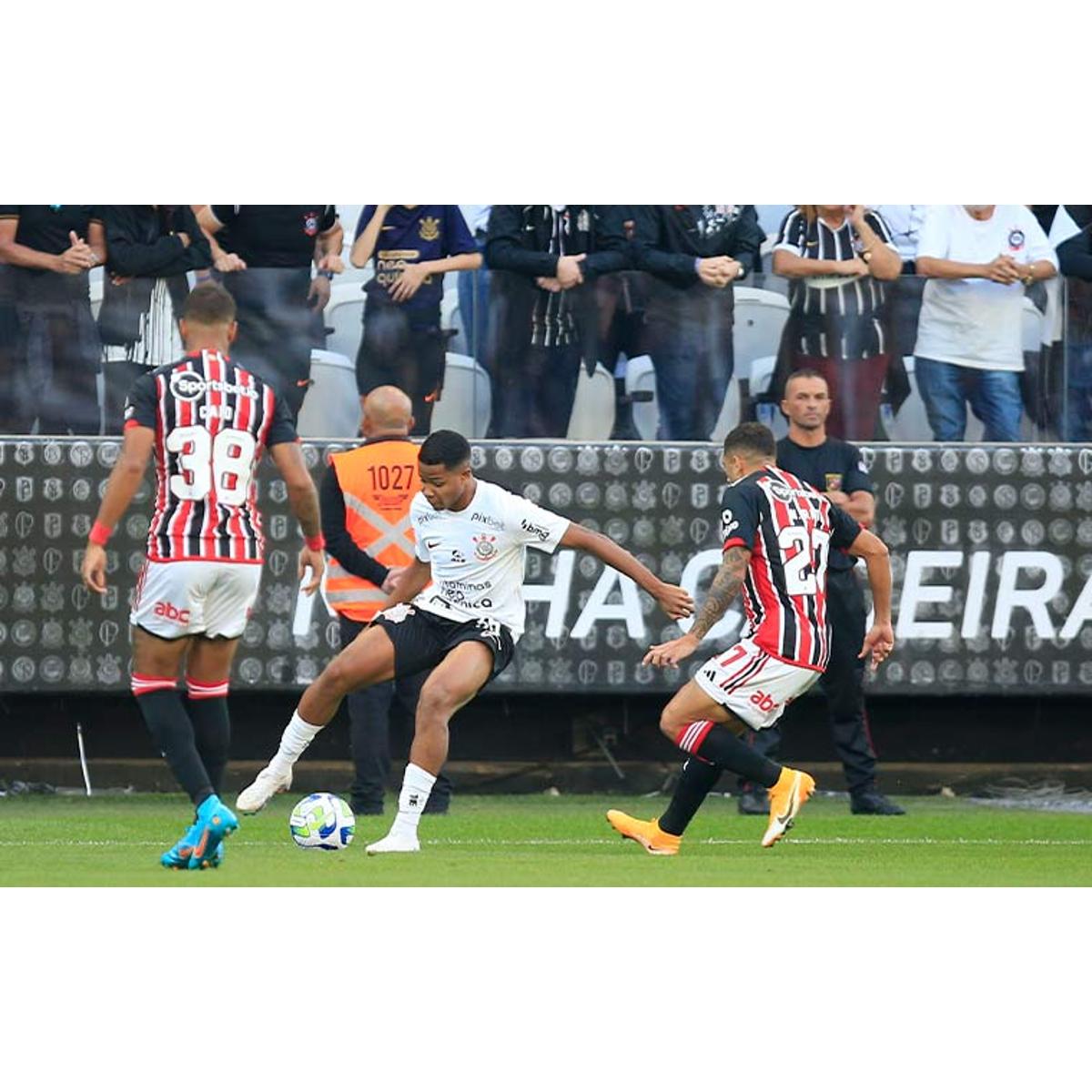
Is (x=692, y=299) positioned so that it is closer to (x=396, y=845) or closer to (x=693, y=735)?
(x=693, y=735)

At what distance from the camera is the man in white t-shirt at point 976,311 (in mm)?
13047

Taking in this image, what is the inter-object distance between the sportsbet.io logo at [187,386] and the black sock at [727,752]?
252cm

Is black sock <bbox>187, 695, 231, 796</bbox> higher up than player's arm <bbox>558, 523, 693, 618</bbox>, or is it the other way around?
player's arm <bbox>558, 523, 693, 618</bbox>

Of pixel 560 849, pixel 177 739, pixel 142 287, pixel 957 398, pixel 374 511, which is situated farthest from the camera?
pixel 957 398

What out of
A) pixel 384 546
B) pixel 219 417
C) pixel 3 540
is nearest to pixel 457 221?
pixel 384 546

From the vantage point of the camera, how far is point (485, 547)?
9.63 metres

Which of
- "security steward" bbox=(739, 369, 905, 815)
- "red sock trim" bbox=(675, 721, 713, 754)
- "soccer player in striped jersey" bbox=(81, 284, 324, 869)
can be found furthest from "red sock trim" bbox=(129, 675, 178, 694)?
"security steward" bbox=(739, 369, 905, 815)

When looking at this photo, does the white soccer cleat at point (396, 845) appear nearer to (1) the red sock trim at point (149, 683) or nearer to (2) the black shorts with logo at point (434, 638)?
(2) the black shorts with logo at point (434, 638)

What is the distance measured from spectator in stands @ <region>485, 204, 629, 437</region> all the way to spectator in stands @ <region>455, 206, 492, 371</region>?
0.04m

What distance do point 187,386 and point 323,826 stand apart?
192 cm

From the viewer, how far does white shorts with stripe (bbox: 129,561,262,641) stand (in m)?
9.16

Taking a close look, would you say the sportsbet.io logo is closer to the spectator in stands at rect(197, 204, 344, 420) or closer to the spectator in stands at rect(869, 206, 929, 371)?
the spectator in stands at rect(197, 204, 344, 420)

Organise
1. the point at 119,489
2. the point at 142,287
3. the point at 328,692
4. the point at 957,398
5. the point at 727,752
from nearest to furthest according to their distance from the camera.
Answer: the point at 119,489, the point at 727,752, the point at 328,692, the point at 142,287, the point at 957,398

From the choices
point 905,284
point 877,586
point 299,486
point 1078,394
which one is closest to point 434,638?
point 299,486
